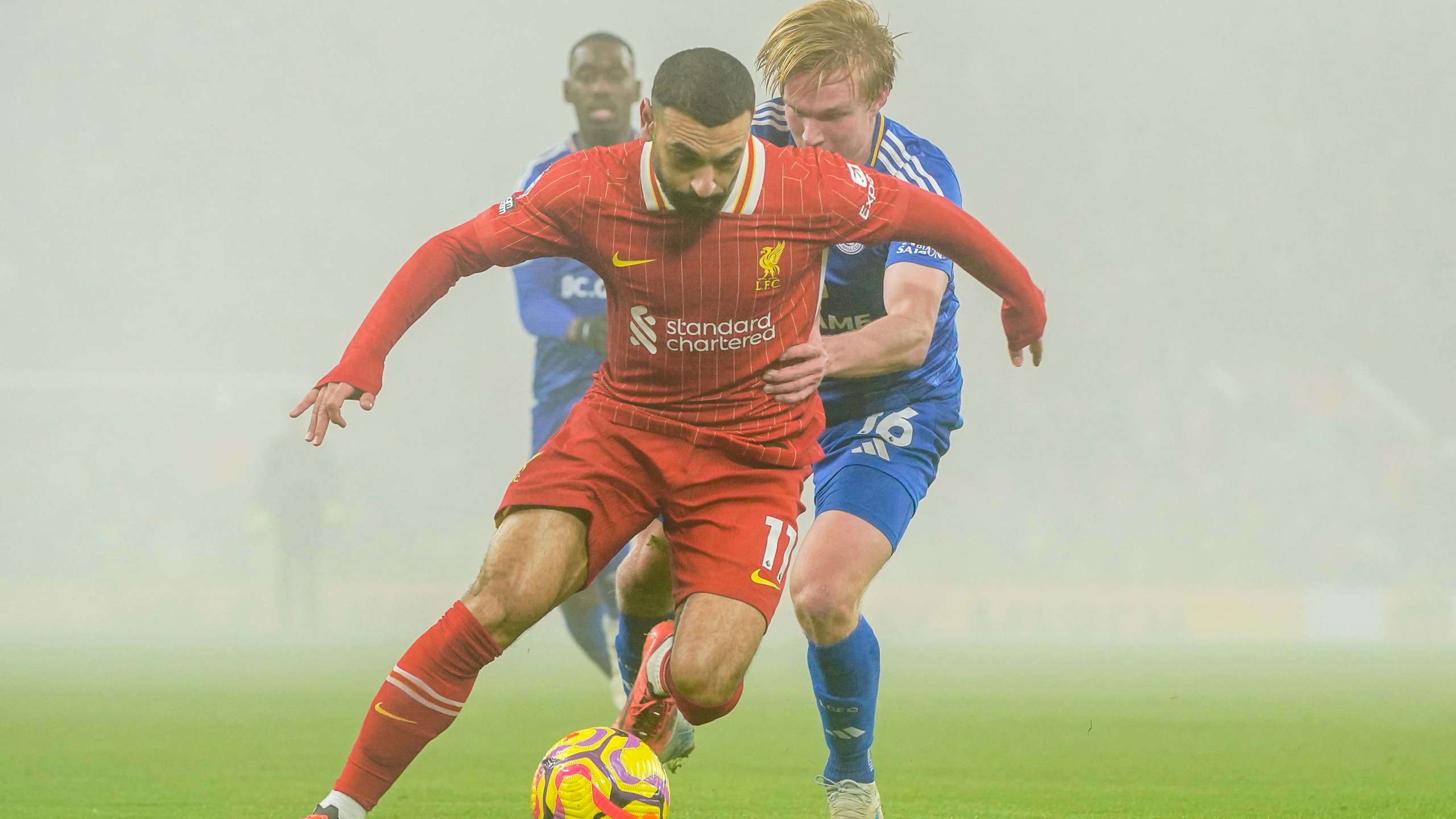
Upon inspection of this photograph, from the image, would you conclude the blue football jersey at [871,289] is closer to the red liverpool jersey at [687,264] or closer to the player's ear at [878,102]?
the player's ear at [878,102]

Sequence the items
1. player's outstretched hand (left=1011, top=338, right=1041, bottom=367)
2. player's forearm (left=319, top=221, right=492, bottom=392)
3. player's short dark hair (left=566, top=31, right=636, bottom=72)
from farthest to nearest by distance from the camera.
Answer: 1. player's short dark hair (left=566, top=31, right=636, bottom=72)
2. player's outstretched hand (left=1011, top=338, right=1041, bottom=367)
3. player's forearm (left=319, top=221, right=492, bottom=392)

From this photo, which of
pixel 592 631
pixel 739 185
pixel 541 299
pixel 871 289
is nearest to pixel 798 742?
pixel 592 631

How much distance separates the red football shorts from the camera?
370cm

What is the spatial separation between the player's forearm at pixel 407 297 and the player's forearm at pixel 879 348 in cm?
97

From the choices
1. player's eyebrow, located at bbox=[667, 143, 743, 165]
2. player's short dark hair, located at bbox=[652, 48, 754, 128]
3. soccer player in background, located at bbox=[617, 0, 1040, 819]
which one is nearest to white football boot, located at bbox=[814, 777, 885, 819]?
soccer player in background, located at bbox=[617, 0, 1040, 819]

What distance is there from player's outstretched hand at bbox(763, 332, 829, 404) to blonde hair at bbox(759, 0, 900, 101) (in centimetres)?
92

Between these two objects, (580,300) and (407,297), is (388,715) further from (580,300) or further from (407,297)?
(580,300)

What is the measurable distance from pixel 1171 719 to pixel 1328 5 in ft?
112

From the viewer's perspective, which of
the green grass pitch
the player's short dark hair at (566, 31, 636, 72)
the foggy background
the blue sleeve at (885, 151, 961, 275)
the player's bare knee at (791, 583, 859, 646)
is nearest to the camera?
the player's bare knee at (791, 583, 859, 646)

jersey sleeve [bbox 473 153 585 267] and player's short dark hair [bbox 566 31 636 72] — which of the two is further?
player's short dark hair [bbox 566 31 636 72]

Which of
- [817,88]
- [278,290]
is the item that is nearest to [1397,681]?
[817,88]

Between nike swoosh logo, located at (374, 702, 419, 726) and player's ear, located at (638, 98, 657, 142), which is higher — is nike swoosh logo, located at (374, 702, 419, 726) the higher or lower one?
the lower one

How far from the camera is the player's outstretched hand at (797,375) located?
3729 mm

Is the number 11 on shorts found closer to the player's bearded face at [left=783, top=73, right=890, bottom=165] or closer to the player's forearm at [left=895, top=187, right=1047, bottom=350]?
the player's forearm at [left=895, top=187, right=1047, bottom=350]
